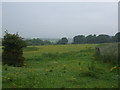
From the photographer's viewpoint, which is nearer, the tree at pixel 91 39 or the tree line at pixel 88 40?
the tree line at pixel 88 40

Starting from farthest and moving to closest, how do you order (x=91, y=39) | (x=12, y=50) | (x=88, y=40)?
(x=88, y=40) → (x=91, y=39) → (x=12, y=50)

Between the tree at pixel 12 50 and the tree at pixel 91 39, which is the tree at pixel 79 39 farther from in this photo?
the tree at pixel 12 50

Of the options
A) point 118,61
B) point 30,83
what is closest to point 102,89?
point 30,83

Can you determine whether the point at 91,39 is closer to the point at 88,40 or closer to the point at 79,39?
the point at 88,40

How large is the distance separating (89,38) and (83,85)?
64.4 metres

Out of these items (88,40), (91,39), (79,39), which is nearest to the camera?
(91,39)

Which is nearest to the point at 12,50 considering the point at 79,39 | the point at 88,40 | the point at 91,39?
the point at 91,39

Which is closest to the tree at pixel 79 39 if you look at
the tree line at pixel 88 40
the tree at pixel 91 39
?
the tree line at pixel 88 40

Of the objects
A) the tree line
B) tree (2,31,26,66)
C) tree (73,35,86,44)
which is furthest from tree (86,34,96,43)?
tree (2,31,26,66)

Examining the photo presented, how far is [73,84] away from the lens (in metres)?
7.71

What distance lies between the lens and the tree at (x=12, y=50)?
671 inches

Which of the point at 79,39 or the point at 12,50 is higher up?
the point at 79,39

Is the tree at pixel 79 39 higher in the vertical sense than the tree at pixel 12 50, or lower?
higher

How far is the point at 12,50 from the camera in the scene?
1727 cm
